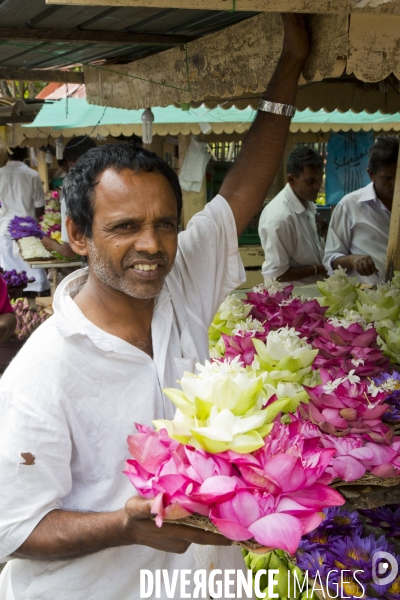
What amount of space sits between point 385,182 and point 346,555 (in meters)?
2.86

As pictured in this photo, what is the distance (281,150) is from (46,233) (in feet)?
19.2

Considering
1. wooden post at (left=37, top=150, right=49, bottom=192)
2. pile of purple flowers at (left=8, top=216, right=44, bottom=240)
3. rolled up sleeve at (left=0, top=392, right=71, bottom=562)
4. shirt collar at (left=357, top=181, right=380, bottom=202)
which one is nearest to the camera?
rolled up sleeve at (left=0, top=392, right=71, bottom=562)

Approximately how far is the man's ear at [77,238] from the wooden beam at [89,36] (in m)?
1.32

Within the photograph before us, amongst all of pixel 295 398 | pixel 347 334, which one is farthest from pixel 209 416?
pixel 347 334

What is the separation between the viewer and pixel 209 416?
123cm

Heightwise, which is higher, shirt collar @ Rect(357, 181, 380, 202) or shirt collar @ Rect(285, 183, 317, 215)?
shirt collar @ Rect(357, 181, 380, 202)

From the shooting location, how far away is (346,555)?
190 cm

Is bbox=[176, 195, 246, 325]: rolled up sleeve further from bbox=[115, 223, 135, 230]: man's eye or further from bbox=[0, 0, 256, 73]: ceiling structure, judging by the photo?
bbox=[0, 0, 256, 73]: ceiling structure

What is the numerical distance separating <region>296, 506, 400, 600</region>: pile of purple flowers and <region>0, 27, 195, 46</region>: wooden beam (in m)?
1.91

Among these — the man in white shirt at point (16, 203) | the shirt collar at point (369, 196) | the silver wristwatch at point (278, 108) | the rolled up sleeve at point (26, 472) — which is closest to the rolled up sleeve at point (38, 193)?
the man in white shirt at point (16, 203)

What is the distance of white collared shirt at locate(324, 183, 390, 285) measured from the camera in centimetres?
425

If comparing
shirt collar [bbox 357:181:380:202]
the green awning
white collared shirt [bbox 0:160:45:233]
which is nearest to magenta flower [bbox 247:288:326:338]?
shirt collar [bbox 357:181:380:202]

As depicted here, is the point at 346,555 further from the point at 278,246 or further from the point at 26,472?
the point at 278,246

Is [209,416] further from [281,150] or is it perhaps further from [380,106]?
[380,106]
